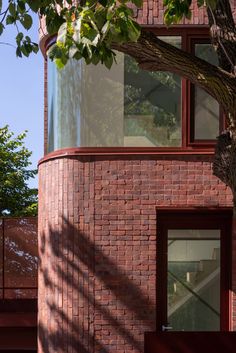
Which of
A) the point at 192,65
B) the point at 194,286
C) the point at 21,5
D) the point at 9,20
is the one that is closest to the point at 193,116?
the point at 194,286

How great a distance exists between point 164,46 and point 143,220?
438 cm

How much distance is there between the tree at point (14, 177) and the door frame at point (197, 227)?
2641cm

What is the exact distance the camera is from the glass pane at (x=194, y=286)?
44.6 ft

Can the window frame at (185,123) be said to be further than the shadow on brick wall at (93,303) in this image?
Yes

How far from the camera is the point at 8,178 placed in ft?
131

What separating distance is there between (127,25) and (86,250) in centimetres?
591

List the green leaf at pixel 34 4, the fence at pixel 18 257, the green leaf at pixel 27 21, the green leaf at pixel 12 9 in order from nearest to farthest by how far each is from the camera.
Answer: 1. the green leaf at pixel 34 4
2. the green leaf at pixel 27 21
3. the green leaf at pixel 12 9
4. the fence at pixel 18 257

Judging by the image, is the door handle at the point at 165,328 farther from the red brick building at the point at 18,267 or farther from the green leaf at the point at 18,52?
the green leaf at the point at 18,52

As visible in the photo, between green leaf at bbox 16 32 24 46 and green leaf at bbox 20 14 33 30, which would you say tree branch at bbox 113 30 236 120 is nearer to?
green leaf at bbox 20 14 33 30

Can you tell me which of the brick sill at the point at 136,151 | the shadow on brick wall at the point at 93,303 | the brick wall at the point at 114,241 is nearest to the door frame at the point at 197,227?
the brick wall at the point at 114,241

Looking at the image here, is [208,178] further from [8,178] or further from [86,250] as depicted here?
[8,178]

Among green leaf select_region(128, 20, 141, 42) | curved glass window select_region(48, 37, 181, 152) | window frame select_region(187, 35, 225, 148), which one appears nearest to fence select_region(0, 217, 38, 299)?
curved glass window select_region(48, 37, 181, 152)

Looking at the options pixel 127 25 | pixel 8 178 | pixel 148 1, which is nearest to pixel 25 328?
pixel 148 1

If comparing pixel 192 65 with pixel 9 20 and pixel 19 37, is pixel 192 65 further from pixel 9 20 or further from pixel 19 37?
pixel 9 20
